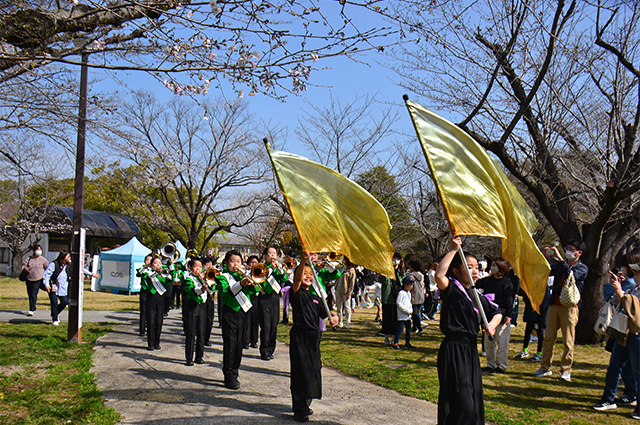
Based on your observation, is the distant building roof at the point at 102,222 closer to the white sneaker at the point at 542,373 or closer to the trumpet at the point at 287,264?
the trumpet at the point at 287,264

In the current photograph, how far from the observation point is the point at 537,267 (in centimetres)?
502

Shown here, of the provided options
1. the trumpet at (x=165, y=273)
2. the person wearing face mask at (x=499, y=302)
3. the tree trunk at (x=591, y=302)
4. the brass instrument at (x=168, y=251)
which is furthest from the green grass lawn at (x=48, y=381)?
the tree trunk at (x=591, y=302)

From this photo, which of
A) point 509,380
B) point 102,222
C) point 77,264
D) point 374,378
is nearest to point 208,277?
point 374,378

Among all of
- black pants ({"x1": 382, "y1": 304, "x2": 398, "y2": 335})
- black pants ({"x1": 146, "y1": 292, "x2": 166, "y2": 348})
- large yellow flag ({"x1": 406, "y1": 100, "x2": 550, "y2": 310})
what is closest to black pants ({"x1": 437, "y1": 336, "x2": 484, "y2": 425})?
large yellow flag ({"x1": 406, "y1": 100, "x2": 550, "y2": 310})

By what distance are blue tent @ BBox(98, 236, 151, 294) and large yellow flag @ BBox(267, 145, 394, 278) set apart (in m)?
21.0

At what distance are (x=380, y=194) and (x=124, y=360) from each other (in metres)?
14.5

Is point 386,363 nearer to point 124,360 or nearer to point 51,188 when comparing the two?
point 124,360

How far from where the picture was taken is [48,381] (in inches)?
300

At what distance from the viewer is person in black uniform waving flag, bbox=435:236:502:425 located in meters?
4.78

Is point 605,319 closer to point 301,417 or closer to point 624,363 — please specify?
point 624,363

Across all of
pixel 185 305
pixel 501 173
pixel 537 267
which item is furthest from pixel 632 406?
pixel 185 305

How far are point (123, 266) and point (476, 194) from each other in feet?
79.1

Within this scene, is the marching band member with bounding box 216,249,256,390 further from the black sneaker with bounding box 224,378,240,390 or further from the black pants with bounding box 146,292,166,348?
the black pants with bounding box 146,292,166,348

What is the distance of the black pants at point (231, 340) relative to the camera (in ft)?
25.0
